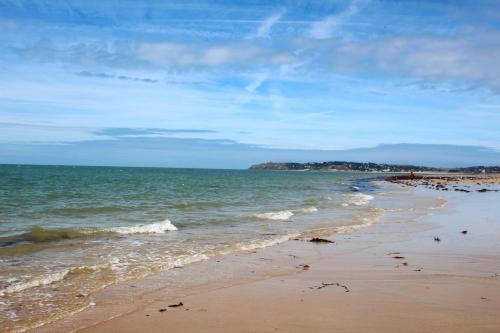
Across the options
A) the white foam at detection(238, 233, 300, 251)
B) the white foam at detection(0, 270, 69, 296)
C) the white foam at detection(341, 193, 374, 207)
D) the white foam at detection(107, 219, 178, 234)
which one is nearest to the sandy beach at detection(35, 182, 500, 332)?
the white foam at detection(238, 233, 300, 251)

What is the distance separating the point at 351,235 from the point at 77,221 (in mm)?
10900

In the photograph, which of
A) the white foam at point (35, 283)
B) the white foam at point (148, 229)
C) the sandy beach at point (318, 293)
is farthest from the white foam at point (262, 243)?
the white foam at point (35, 283)

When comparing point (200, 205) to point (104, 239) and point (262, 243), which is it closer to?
point (104, 239)

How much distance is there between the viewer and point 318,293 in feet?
29.0

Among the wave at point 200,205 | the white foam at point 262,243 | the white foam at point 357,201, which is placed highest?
the wave at point 200,205

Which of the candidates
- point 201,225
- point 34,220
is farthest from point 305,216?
point 34,220

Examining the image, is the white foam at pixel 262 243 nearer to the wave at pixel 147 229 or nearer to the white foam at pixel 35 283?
the wave at pixel 147 229

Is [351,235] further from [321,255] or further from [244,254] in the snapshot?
[244,254]

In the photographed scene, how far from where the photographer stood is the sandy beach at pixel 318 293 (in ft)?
23.0

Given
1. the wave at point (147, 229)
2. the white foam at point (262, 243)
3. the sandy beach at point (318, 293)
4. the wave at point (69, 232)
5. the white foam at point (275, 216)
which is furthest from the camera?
the white foam at point (275, 216)

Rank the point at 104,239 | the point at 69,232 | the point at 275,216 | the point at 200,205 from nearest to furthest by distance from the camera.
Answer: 1. the point at 104,239
2. the point at 69,232
3. the point at 275,216
4. the point at 200,205

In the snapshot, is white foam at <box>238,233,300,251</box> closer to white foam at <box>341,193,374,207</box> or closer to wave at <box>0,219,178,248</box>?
wave at <box>0,219,178,248</box>

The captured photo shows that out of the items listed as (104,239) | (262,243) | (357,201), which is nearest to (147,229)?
(104,239)

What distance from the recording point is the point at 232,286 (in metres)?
9.55
